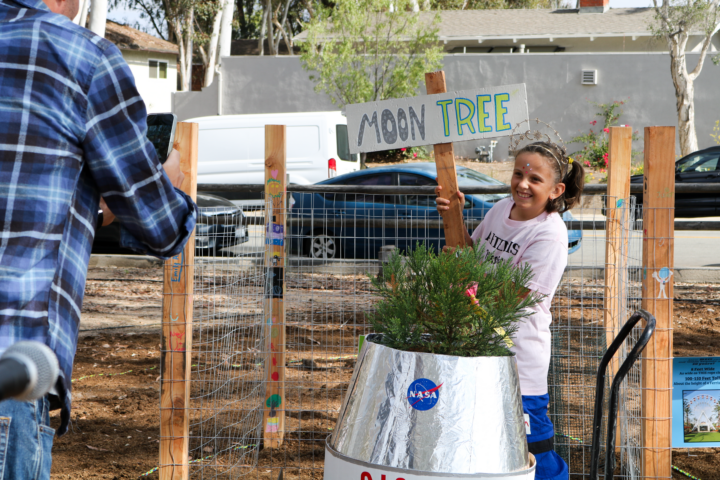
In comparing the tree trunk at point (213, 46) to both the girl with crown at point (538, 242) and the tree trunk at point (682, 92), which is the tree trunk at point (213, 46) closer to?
the tree trunk at point (682, 92)

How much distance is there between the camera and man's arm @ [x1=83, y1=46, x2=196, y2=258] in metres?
1.41

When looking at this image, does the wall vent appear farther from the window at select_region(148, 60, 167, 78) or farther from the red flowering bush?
the window at select_region(148, 60, 167, 78)

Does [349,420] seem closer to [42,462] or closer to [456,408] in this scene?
[456,408]

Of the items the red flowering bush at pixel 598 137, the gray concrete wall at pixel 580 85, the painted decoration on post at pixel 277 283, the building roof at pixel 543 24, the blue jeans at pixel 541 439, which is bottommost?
the blue jeans at pixel 541 439

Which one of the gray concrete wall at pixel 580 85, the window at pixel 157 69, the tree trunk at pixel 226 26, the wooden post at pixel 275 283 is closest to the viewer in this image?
the wooden post at pixel 275 283

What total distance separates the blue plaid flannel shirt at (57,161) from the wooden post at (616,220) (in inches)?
104

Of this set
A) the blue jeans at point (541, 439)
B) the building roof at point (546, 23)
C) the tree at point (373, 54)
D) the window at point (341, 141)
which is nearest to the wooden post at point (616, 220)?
the blue jeans at point (541, 439)

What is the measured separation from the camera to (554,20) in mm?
28453

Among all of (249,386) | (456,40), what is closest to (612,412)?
(249,386)

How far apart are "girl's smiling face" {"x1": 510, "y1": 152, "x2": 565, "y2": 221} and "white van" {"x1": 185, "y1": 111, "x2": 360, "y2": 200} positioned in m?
10.8

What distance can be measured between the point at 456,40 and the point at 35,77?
2763cm

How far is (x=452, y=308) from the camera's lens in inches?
72.6

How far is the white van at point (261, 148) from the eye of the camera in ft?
44.8

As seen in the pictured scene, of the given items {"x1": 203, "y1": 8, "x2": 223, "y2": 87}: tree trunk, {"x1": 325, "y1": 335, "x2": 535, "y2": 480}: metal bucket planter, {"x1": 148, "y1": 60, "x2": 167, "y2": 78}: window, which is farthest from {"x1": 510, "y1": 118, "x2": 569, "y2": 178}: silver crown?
{"x1": 148, "y1": 60, "x2": 167, "y2": 78}: window
